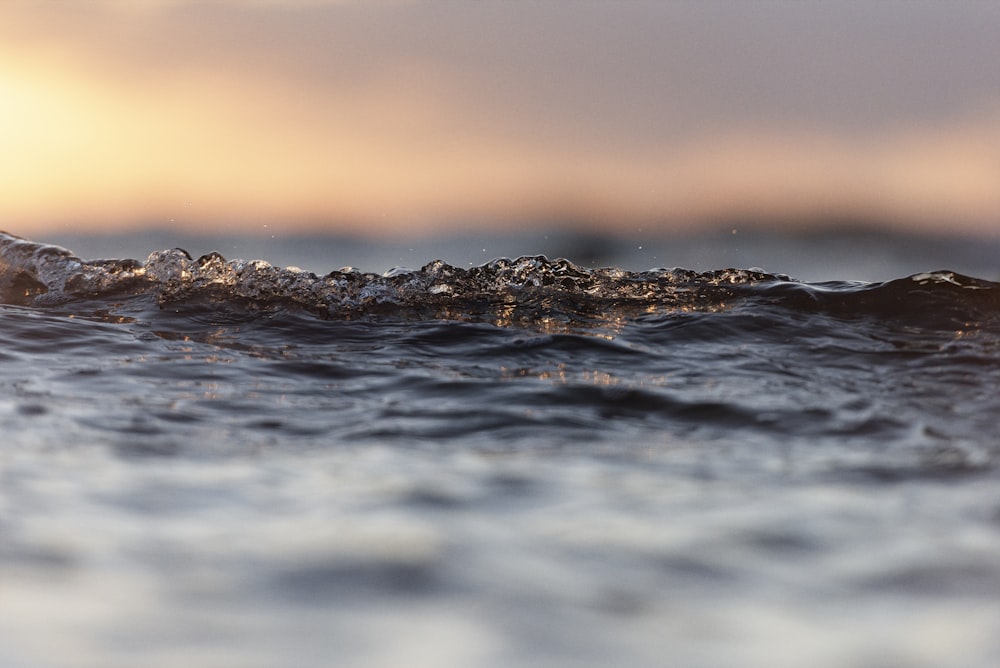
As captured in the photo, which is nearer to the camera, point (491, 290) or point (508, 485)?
point (508, 485)

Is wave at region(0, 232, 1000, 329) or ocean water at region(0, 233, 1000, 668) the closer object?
ocean water at region(0, 233, 1000, 668)

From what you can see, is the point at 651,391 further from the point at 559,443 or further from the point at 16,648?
the point at 16,648

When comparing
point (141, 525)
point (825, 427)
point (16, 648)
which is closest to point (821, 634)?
point (16, 648)

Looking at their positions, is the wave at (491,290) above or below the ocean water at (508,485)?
above

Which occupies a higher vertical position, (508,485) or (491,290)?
(491,290)

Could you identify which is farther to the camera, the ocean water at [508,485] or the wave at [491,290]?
the wave at [491,290]
